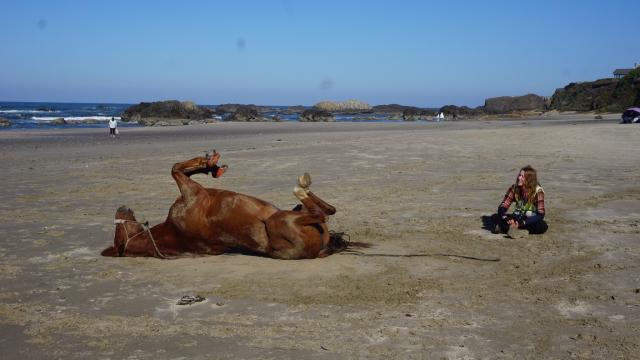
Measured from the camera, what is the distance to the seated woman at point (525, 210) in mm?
8039

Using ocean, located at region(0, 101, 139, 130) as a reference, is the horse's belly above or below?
below

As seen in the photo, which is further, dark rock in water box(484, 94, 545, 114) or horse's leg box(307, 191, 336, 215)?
dark rock in water box(484, 94, 545, 114)

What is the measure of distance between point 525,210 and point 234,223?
4.06 m

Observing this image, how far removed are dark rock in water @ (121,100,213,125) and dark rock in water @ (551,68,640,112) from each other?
44.2 metres

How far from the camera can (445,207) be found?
1005cm

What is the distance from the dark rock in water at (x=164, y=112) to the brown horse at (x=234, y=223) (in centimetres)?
6319

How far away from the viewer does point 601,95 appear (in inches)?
2719

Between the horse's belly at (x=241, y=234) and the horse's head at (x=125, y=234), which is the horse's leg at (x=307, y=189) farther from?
the horse's head at (x=125, y=234)

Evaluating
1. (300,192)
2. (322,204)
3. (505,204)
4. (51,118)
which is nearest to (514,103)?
(51,118)

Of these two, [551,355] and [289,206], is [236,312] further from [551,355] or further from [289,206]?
[289,206]

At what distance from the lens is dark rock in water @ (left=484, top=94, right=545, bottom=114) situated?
100750 mm

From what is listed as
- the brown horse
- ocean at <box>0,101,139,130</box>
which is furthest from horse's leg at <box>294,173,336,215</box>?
ocean at <box>0,101,139,130</box>

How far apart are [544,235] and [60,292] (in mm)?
5817

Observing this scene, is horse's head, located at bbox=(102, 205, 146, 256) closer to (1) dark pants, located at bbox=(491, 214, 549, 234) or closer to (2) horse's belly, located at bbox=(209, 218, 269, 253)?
(2) horse's belly, located at bbox=(209, 218, 269, 253)
